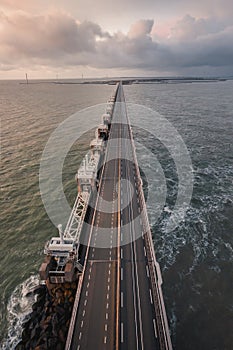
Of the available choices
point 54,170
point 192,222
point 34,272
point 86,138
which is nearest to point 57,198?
point 54,170

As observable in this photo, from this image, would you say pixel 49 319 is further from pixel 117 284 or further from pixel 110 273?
pixel 110 273

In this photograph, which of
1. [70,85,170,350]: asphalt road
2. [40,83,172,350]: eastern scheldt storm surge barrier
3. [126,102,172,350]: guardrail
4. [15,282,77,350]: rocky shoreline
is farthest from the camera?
[15,282,77,350]: rocky shoreline

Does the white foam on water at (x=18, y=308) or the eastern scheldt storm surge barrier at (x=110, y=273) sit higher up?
the eastern scheldt storm surge barrier at (x=110, y=273)

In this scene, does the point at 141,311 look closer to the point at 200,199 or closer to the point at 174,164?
the point at 200,199

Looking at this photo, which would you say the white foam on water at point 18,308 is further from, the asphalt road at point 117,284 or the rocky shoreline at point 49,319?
the asphalt road at point 117,284

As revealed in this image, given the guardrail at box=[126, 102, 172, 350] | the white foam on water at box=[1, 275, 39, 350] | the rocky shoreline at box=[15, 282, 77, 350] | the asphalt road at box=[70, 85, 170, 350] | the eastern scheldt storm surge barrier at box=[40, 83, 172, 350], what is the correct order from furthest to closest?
the white foam on water at box=[1, 275, 39, 350], the rocky shoreline at box=[15, 282, 77, 350], the eastern scheldt storm surge barrier at box=[40, 83, 172, 350], the asphalt road at box=[70, 85, 170, 350], the guardrail at box=[126, 102, 172, 350]

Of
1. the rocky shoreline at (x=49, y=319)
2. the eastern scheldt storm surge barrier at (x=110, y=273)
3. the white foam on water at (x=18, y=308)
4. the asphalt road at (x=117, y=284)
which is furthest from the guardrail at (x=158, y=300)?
the white foam on water at (x=18, y=308)

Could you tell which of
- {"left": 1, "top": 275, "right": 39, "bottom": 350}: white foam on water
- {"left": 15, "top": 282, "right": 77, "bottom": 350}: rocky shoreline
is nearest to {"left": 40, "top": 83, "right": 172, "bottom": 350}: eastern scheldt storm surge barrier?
{"left": 15, "top": 282, "right": 77, "bottom": 350}: rocky shoreline

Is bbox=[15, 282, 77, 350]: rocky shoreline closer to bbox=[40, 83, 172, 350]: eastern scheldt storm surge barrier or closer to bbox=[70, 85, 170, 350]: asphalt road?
bbox=[40, 83, 172, 350]: eastern scheldt storm surge barrier
